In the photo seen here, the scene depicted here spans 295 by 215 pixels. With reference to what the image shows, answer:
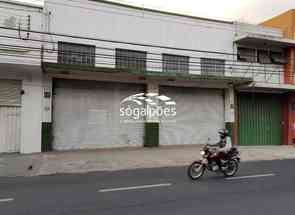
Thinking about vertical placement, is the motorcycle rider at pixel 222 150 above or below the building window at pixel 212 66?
below

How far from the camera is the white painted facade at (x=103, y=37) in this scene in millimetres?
15539

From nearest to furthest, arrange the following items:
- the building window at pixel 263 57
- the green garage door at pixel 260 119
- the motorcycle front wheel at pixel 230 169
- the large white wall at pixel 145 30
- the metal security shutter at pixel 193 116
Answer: the motorcycle front wheel at pixel 230 169 → the large white wall at pixel 145 30 → the metal security shutter at pixel 193 116 → the green garage door at pixel 260 119 → the building window at pixel 263 57

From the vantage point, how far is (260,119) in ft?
72.4

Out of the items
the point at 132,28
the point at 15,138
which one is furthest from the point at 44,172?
the point at 132,28

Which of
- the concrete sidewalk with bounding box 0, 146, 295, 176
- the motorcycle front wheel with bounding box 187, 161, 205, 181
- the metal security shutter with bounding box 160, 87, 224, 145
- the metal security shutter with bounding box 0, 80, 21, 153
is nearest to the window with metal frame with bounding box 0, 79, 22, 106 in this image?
the metal security shutter with bounding box 0, 80, 21, 153

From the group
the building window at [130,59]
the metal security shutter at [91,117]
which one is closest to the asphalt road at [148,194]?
the metal security shutter at [91,117]

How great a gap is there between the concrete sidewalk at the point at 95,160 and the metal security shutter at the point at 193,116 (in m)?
2.44

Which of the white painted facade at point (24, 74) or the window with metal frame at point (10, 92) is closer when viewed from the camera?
the white painted facade at point (24, 74)

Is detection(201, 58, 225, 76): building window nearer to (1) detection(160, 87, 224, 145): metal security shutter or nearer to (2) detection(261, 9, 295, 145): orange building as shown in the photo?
(1) detection(160, 87, 224, 145): metal security shutter

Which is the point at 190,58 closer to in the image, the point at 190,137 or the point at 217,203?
the point at 190,137

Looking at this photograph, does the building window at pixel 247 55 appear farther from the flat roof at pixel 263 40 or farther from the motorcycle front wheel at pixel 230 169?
the motorcycle front wheel at pixel 230 169

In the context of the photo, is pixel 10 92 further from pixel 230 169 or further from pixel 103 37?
pixel 230 169

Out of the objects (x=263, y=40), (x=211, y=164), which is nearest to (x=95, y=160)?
(x=211, y=164)

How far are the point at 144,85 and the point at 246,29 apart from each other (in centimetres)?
824
